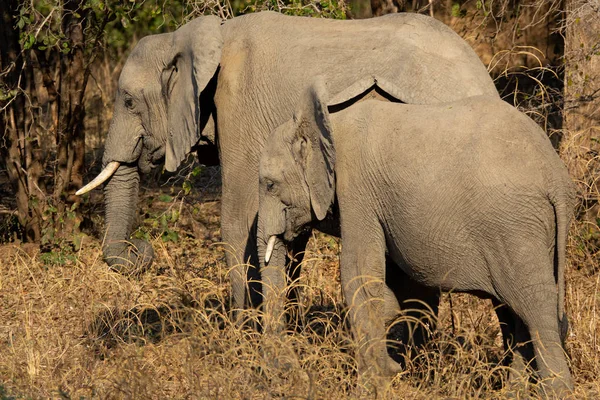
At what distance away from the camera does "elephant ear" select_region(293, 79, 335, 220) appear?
5.38 metres

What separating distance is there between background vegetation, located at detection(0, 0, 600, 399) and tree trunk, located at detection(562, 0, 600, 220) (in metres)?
0.01

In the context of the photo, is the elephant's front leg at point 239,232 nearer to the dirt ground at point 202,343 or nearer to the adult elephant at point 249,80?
the adult elephant at point 249,80

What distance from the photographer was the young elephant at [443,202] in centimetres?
483

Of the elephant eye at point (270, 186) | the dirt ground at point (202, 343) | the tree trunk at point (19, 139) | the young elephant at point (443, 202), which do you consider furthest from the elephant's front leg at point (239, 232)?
the tree trunk at point (19, 139)

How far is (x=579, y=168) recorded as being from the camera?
7.83 meters

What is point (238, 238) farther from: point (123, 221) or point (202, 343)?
point (202, 343)

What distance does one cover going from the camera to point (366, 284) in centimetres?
525

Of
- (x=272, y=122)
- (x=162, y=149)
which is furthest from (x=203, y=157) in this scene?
(x=272, y=122)

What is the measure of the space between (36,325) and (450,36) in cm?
314

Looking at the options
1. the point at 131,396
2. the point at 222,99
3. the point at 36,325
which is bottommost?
the point at 36,325

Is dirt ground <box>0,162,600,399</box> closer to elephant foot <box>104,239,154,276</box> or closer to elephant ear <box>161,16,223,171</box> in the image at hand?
elephant foot <box>104,239,154,276</box>

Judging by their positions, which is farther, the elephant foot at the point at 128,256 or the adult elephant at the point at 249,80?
the elephant foot at the point at 128,256

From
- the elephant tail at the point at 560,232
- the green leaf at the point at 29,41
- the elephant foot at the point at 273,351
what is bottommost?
the elephant foot at the point at 273,351

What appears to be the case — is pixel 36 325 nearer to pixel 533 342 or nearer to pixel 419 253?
pixel 419 253
